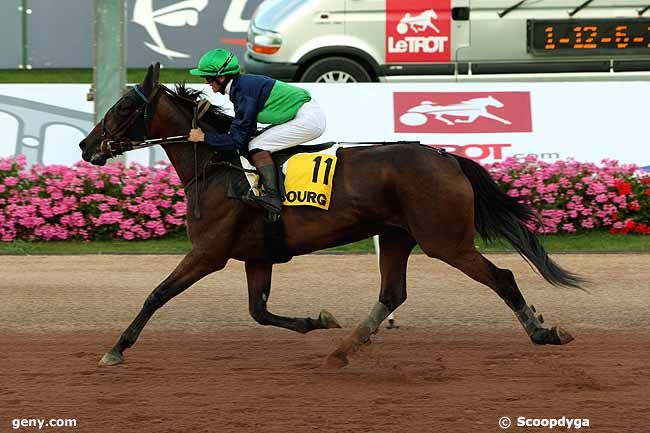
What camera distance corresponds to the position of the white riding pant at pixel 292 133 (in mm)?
7238

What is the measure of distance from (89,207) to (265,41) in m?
4.42

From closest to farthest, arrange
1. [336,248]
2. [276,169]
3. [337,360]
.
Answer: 1. [337,360]
2. [276,169]
3. [336,248]

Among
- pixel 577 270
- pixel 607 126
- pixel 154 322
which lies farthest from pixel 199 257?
pixel 607 126

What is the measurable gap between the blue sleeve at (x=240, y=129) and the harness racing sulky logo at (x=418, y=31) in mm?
8504

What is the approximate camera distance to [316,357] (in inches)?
290

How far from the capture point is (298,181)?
7.13m

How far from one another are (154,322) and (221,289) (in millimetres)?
1398

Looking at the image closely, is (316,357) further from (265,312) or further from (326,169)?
(326,169)

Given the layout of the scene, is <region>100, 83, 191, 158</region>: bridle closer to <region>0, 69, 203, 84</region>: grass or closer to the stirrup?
the stirrup

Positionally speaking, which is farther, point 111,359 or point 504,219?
point 504,219

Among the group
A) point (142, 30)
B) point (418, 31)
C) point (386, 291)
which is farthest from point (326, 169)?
point (142, 30)

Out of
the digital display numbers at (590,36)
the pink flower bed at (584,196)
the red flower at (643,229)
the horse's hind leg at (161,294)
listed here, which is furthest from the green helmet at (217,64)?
the digital display numbers at (590,36)

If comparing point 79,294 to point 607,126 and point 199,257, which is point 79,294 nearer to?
point 199,257

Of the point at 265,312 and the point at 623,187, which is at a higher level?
the point at 623,187
